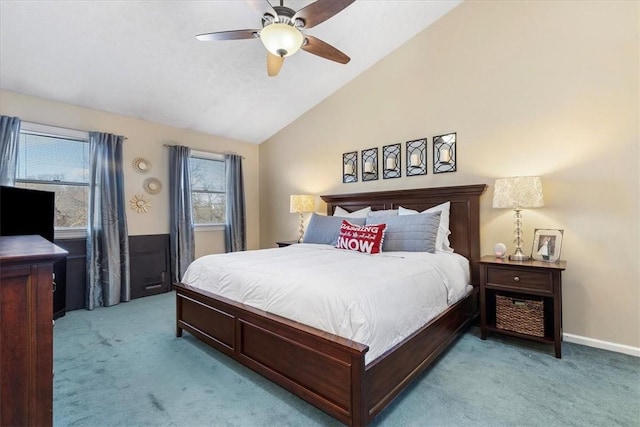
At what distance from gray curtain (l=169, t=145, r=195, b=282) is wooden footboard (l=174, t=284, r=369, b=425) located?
220 centimetres

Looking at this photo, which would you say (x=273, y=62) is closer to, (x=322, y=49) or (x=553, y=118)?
(x=322, y=49)

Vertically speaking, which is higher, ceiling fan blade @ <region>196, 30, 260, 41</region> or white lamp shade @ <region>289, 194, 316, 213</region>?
ceiling fan blade @ <region>196, 30, 260, 41</region>

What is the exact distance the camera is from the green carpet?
1703mm

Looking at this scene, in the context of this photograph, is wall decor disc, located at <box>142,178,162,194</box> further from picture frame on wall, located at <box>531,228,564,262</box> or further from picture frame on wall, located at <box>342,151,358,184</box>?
picture frame on wall, located at <box>531,228,564,262</box>

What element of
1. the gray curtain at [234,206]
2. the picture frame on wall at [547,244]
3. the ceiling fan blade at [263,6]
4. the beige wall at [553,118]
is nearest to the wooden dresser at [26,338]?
the ceiling fan blade at [263,6]

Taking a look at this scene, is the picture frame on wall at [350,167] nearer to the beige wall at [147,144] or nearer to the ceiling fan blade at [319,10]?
the beige wall at [147,144]

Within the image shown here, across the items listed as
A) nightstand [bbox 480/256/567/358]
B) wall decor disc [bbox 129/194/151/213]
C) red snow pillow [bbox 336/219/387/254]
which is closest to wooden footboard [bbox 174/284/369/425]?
red snow pillow [bbox 336/219/387/254]

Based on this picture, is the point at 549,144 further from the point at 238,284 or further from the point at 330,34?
the point at 238,284

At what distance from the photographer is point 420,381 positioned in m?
2.06

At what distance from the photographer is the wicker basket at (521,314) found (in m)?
2.53

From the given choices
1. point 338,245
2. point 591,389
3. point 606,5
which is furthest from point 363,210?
point 606,5

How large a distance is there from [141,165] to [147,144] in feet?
1.08

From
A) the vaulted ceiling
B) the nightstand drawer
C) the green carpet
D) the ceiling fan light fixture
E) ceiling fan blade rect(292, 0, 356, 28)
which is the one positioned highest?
the vaulted ceiling

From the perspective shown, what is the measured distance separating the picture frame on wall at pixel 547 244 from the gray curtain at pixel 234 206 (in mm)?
4197
